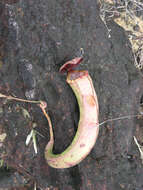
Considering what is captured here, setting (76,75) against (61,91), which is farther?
(61,91)

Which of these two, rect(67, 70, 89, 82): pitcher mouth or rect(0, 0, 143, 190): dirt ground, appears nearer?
rect(67, 70, 89, 82): pitcher mouth

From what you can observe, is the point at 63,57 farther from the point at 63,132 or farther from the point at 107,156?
the point at 107,156

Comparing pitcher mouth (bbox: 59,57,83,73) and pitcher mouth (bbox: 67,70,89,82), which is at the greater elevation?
pitcher mouth (bbox: 59,57,83,73)

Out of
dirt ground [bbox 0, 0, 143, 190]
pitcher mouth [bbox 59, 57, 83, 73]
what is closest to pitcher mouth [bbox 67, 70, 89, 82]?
pitcher mouth [bbox 59, 57, 83, 73]

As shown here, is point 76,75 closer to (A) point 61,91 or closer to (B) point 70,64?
(B) point 70,64

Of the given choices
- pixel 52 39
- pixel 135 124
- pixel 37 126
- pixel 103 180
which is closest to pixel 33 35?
pixel 52 39

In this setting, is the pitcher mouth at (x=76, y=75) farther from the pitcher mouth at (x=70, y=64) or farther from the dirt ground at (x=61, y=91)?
the dirt ground at (x=61, y=91)

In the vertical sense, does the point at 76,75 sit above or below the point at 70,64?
below

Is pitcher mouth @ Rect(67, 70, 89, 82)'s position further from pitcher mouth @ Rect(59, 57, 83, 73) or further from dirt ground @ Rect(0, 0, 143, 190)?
dirt ground @ Rect(0, 0, 143, 190)

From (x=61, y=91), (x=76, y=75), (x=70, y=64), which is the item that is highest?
(x=70, y=64)

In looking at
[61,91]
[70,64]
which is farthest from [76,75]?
[61,91]
